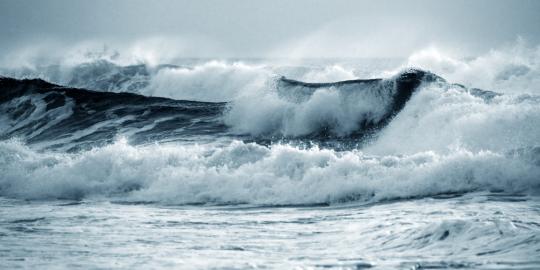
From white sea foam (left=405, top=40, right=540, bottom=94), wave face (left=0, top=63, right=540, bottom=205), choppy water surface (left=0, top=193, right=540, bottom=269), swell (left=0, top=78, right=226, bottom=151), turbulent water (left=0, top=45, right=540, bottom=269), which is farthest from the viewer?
white sea foam (left=405, top=40, right=540, bottom=94)

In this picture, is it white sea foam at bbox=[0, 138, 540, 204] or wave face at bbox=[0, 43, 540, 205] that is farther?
wave face at bbox=[0, 43, 540, 205]

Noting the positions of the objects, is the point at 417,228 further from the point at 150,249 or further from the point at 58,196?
the point at 58,196

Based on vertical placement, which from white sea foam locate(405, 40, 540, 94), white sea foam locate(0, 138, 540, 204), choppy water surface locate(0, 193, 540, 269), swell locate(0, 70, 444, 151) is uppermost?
white sea foam locate(405, 40, 540, 94)

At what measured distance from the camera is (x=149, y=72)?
106 ft

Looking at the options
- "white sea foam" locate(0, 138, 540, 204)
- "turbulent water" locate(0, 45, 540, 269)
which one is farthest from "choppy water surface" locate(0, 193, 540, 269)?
"white sea foam" locate(0, 138, 540, 204)

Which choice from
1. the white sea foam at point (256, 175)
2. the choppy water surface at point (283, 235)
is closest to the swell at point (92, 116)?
the white sea foam at point (256, 175)

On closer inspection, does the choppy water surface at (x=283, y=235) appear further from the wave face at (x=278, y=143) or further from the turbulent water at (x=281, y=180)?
the wave face at (x=278, y=143)

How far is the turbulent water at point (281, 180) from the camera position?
6.70 meters

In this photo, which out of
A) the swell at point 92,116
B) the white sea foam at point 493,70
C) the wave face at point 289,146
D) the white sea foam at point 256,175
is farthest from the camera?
the white sea foam at point 493,70

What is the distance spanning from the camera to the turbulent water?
6699mm

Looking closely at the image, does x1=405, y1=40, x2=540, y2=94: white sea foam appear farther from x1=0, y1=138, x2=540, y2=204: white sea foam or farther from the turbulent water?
x1=0, y1=138, x2=540, y2=204: white sea foam

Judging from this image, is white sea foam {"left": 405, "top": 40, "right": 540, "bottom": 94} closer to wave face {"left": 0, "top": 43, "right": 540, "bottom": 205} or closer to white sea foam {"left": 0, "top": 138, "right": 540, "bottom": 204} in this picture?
wave face {"left": 0, "top": 43, "right": 540, "bottom": 205}

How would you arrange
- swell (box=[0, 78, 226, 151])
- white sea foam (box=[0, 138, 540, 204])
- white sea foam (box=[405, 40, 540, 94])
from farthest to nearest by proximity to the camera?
white sea foam (box=[405, 40, 540, 94]), swell (box=[0, 78, 226, 151]), white sea foam (box=[0, 138, 540, 204])

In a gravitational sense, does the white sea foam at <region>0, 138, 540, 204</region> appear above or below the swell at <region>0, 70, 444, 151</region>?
below
